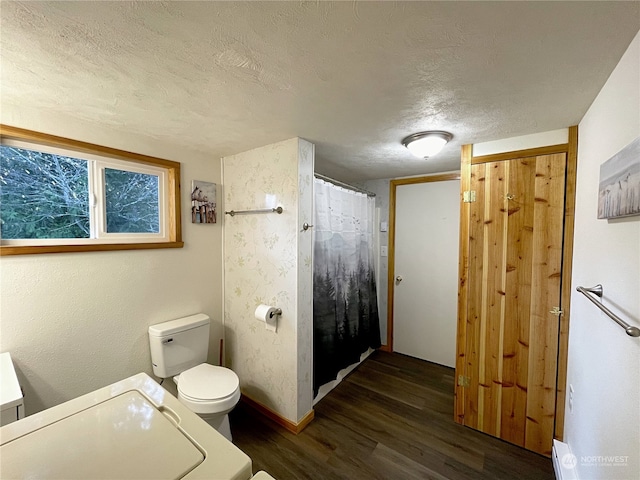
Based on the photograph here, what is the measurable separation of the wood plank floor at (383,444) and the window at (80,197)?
1.61 m

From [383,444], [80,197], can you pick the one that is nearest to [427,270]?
[383,444]

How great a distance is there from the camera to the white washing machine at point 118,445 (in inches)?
23.2

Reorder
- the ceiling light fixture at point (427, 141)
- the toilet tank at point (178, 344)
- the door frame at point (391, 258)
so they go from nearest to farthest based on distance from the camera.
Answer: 1. the ceiling light fixture at point (427, 141)
2. the toilet tank at point (178, 344)
3. the door frame at point (391, 258)

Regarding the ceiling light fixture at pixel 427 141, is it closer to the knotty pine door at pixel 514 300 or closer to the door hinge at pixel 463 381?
the knotty pine door at pixel 514 300

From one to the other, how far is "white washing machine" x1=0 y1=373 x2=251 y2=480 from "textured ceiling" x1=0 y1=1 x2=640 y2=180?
3.98 ft

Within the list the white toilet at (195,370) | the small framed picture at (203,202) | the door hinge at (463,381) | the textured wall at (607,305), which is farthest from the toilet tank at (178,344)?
the textured wall at (607,305)

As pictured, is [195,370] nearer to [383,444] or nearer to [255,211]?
[255,211]

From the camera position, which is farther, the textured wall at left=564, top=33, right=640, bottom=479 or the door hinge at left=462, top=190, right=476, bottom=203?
the door hinge at left=462, top=190, right=476, bottom=203

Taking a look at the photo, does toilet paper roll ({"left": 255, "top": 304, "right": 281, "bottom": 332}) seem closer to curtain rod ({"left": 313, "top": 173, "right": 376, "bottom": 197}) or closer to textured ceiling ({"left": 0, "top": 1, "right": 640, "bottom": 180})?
curtain rod ({"left": 313, "top": 173, "right": 376, "bottom": 197})

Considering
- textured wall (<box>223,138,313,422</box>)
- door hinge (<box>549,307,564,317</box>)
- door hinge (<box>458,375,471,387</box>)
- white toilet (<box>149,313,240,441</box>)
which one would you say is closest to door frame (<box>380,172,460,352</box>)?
door hinge (<box>458,375,471,387</box>)

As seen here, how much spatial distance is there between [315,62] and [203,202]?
155 centimetres

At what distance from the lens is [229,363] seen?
230 cm

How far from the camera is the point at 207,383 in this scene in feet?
5.48

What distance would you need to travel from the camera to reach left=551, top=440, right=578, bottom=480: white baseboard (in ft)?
4.33
